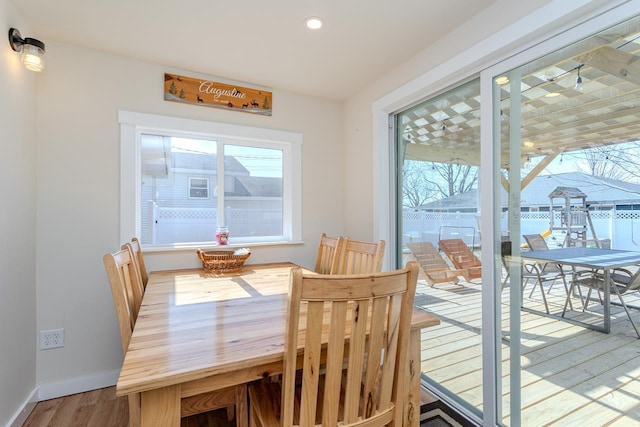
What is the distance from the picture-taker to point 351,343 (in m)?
0.92

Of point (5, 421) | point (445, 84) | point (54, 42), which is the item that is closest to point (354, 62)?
point (445, 84)

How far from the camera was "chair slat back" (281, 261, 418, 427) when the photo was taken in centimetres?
85

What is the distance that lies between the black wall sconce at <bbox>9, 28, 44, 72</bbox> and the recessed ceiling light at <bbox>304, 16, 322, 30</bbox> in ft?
5.09

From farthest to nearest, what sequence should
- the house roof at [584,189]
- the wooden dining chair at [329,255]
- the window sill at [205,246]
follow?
the window sill at [205,246], the wooden dining chair at [329,255], the house roof at [584,189]

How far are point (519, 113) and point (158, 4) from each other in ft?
6.77

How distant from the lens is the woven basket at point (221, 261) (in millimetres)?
2244

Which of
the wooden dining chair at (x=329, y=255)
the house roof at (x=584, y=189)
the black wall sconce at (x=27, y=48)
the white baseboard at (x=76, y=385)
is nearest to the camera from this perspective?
the house roof at (x=584, y=189)

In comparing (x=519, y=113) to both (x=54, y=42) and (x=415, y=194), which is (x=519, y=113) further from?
(x=54, y=42)

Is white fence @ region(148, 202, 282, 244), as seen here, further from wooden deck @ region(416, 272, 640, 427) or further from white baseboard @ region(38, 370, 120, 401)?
wooden deck @ region(416, 272, 640, 427)

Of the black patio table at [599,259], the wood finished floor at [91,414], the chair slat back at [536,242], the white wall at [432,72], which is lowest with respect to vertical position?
the wood finished floor at [91,414]

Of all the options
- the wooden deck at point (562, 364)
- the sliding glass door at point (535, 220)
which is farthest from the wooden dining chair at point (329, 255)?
the wooden deck at point (562, 364)

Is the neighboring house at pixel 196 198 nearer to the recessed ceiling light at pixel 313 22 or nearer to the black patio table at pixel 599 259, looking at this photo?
the recessed ceiling light at pixel 313 22

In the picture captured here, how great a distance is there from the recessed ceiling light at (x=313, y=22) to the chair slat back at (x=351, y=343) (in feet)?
5.23

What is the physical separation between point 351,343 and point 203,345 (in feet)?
1.68
